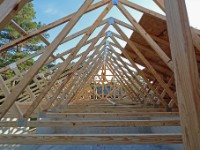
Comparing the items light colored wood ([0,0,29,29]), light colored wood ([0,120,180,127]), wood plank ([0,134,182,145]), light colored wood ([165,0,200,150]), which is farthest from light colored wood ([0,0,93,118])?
light colored wood ([165,0,200,150])

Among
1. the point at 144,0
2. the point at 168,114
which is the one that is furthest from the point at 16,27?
the point at 168,114

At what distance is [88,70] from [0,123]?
5.42 meters

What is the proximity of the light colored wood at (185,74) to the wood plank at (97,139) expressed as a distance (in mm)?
1282

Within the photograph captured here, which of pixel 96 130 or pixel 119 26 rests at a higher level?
pixel 119 26

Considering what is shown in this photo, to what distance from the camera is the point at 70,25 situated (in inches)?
136

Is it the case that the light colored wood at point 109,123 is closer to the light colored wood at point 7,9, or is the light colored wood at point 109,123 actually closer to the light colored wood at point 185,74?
the light colored wood at point 185,74

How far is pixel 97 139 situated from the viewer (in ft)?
8.90

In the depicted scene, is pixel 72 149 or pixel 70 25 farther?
pixel 72 149

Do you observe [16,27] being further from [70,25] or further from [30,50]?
[30,50]

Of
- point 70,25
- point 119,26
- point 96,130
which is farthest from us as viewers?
point 96,130

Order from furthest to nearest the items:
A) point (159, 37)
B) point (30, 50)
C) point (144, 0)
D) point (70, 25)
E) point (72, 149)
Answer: point (30, 50) < point (72, 149) < point (159, 37) < point (144, 0) < point (70, 25)

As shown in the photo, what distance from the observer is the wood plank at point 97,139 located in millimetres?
2605

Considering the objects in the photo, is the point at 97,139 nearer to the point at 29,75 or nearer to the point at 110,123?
the point at 110,123

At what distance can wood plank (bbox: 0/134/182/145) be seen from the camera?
261 cm
